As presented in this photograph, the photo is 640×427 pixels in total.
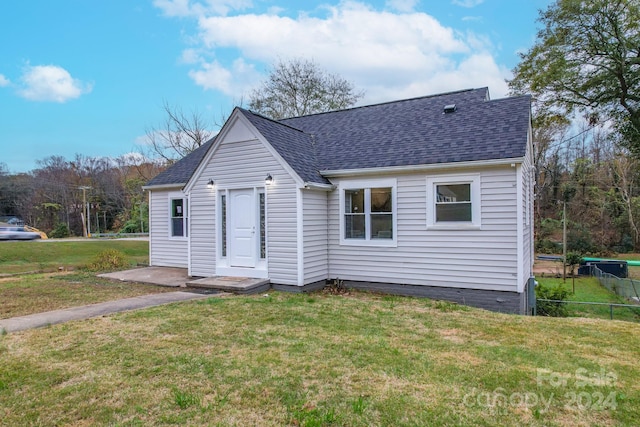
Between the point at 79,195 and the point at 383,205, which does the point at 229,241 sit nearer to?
the point at 383,205

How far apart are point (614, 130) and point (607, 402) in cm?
2201

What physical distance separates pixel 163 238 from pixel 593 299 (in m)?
14.7

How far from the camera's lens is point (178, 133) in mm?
22797

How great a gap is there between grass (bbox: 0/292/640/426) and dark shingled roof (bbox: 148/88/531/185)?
3771 mm

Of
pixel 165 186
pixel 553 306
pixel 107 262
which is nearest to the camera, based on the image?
pixel 553 306

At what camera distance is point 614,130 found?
19688mm

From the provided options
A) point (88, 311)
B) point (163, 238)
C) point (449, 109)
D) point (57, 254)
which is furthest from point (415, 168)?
point (57, 254)

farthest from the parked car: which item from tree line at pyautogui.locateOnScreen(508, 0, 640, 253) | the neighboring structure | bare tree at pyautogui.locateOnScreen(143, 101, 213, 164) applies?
tree line at pyautogui.locateOnScreen(508, 0, 640, 253)

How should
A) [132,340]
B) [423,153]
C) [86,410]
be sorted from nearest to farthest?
[86,410] < [132,340] < [423,153]

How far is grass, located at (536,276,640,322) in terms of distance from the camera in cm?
945

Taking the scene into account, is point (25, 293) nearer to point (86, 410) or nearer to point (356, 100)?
point (86, 410)

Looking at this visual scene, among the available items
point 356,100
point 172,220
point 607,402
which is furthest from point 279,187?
point 356,100

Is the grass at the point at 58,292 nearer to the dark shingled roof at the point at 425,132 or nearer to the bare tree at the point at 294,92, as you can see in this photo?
the dark shingled roof at the point at 425,132

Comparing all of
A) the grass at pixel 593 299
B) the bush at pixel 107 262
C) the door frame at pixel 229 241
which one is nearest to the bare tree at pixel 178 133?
the bush at pixel 107 262
